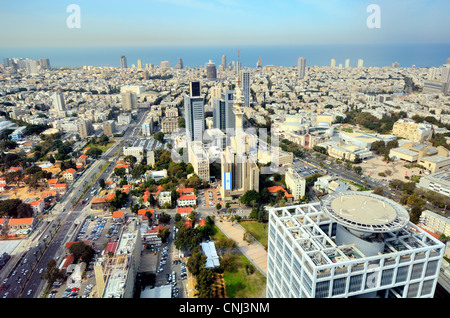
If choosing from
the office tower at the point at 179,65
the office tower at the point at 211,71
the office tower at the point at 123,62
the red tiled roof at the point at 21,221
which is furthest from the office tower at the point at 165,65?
the red tiled roof at the point at 21,221

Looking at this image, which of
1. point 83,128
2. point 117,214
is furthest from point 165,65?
point 117,214

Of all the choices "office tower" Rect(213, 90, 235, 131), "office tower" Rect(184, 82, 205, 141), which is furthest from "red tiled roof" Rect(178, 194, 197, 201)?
"office tower" Rect(213, 90, 235, 131)

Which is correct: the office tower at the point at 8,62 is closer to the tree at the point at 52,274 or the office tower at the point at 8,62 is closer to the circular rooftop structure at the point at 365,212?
the tree at the point at 52,274

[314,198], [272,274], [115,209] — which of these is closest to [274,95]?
[314,198]

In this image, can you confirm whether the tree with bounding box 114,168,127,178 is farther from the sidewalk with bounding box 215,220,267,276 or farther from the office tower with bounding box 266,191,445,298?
the office tower with bounding box 266,191,445,298

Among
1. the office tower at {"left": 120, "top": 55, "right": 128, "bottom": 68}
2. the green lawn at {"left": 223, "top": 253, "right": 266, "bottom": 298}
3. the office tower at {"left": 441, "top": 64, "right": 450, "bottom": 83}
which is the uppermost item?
the office tower at {"left": 120, "top": 55, "right": 128, "bottom": 68}

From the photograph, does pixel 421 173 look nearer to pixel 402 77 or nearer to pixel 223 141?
pixel 223 141

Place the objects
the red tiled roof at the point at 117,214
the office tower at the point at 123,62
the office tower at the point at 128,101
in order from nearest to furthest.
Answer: the red tiled roof at the point at 117,214 → the office tower at the point at 128,101 → the office tower at the point at 123,62
